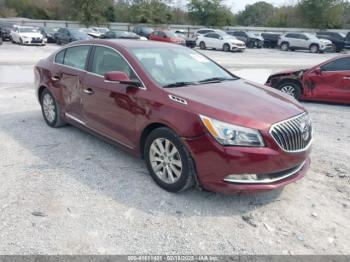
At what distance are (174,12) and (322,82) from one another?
5614 cm

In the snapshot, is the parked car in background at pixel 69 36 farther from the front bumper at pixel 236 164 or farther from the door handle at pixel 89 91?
the front bumper at pixel 236 164

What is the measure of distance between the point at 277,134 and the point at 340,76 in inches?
243

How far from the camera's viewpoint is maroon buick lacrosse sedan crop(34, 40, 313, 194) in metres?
3.58

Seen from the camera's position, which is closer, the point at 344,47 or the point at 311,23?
the point at 344,47

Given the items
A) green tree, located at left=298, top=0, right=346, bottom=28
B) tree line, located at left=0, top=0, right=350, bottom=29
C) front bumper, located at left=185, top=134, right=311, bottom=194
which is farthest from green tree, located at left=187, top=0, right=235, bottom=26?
front bumper, located at left=185, top=134, right=311, bottom=194

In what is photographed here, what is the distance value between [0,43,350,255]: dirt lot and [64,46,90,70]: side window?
126 centimetres

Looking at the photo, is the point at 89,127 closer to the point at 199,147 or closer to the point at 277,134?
the point at 199,147

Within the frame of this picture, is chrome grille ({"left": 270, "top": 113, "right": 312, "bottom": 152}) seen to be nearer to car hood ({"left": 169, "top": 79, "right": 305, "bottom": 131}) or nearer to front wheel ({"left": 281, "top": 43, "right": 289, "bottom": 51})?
car hood ({"left": 169, "top": 79, "right": 305, "bottom": 131})

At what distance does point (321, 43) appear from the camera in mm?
32500

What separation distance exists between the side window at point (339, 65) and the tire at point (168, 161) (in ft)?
21.6

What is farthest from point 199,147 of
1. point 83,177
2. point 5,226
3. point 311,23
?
point 311,23

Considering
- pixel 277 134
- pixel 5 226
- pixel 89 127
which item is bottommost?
pixel 5 226

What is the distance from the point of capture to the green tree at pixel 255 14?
80438 millimetres

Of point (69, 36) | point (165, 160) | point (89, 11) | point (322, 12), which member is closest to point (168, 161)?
point (165, 160)
